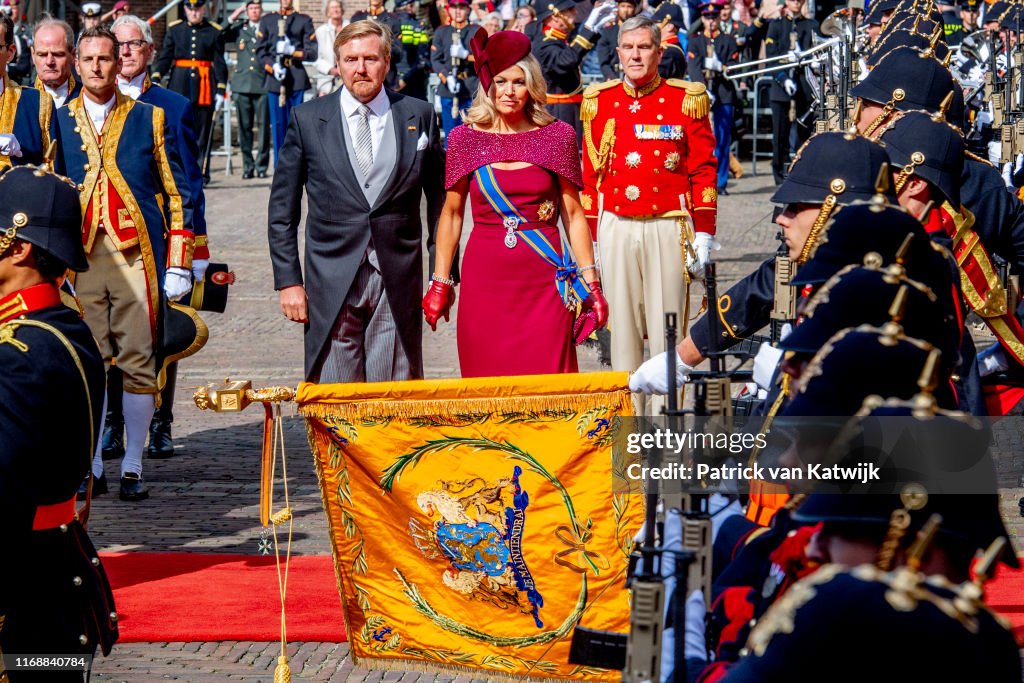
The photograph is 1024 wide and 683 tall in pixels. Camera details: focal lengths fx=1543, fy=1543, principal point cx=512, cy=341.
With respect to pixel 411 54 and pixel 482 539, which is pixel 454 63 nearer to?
pixel 411 54

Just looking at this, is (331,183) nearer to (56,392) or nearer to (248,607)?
(248,607)

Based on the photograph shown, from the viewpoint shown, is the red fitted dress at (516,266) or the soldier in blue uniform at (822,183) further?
the red fitted dress at (516,266)

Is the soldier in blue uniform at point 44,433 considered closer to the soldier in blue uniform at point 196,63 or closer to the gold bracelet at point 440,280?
the gold bracelet at point 440,280

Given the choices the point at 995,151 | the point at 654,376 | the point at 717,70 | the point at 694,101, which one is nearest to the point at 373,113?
the point at 694,101

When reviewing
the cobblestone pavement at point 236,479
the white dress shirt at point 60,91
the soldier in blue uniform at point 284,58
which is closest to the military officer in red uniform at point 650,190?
the cobblestone pavement at point 236,479

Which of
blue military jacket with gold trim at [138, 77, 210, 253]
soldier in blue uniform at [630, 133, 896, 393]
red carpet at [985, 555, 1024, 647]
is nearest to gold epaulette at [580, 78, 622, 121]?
blue military jacket with gold trim at [138, 77, 210, 253]

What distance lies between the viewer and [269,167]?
72.7 feet

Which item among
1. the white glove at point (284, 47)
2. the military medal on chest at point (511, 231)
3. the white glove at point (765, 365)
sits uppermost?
the white glove at point (284, 47)

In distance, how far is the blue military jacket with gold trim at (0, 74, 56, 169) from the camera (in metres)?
7.23

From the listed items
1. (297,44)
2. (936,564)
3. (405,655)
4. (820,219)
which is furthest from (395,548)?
(297,44)

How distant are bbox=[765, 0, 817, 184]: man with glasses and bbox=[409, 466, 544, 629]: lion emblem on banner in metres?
14.8

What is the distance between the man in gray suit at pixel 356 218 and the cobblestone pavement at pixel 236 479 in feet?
3.19

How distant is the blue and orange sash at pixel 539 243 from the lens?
695 cm

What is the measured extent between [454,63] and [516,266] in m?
13.6
